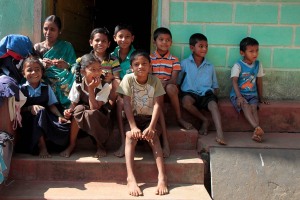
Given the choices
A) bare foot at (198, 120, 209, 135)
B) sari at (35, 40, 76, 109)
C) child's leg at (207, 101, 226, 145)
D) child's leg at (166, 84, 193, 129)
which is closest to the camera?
child's leg at (207, 101, 226, 145)

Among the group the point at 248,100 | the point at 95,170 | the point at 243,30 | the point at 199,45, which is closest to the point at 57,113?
the point at 95,170

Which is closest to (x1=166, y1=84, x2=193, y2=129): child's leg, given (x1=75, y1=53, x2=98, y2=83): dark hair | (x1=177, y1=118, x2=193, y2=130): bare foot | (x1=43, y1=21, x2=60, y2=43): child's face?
(x1=177, y1=118, x2=193, y2=130): bare foot

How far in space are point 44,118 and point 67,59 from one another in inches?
39.9

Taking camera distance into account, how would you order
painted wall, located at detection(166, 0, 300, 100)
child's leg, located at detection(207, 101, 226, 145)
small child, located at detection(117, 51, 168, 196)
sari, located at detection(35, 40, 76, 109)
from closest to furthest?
1. small child, located at detection(117, 51, 168, 196)
2. child's leg, located at detection(207, 101, 226, 145)
3. sari, located at detection(35, 40, 76, 109)
4. painted wall, located at detection(166, 0, 300, 100)

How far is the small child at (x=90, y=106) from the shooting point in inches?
135

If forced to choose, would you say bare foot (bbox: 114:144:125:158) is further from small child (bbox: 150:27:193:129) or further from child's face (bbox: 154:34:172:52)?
child's face (bbox: 154:34:172:52)

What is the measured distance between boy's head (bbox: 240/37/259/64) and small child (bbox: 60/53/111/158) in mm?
1682

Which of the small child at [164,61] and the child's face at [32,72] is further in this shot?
the small child at [164,61]

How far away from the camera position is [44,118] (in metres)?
3.49

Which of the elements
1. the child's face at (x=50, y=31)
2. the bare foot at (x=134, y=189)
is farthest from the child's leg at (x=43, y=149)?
the child's face at (x=50, y=31)

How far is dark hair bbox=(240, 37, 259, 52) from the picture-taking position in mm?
4227

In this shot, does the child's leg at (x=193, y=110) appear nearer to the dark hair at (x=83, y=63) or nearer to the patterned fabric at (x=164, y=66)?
the patterned fabric at (x=164, y=66)

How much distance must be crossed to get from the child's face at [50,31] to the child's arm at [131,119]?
1268 mm

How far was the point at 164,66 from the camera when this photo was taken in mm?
4180
